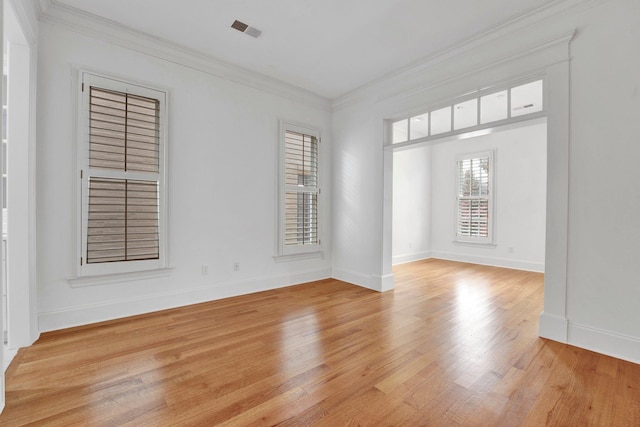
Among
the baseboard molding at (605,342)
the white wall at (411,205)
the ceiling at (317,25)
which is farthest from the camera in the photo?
the white wall at (411,205)

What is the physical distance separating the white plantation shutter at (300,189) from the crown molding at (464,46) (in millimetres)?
938

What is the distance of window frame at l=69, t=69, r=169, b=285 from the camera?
2758 millimetres

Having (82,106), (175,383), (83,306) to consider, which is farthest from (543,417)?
(82,106)

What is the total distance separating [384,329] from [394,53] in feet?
9.85

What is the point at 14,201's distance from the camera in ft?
7.74

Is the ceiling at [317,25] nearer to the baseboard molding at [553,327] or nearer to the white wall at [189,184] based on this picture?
the white wall at [189,184]

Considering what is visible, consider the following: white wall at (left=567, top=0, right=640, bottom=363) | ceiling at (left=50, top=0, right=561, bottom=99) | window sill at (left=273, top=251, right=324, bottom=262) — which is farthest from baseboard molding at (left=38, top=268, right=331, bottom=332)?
white wall at (left=567, top=0, right=640, bottom=363)

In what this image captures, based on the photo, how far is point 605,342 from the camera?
2.29m

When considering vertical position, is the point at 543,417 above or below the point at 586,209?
below

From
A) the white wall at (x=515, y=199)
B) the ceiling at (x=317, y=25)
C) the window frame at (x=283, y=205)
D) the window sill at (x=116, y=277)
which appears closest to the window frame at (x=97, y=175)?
the window sill at (x=116, y=277)

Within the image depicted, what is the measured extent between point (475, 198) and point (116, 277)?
255 inches

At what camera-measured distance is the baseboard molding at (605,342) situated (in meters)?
2.18

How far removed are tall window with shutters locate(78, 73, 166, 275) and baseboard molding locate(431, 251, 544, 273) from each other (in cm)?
583

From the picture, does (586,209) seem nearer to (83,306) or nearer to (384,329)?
(384,329)
